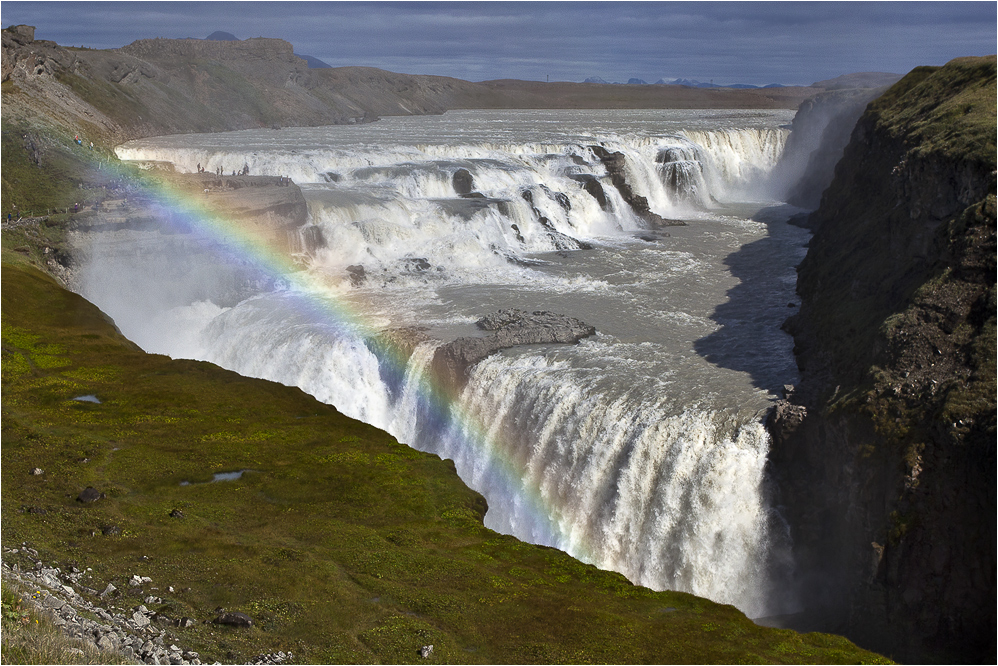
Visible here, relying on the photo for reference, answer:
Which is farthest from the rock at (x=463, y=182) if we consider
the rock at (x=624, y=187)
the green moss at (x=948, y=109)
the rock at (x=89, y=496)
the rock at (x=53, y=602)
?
the rock at (x=53, y=602)

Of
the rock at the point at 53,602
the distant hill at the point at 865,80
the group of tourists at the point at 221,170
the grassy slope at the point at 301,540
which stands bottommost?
the grassy slope at the point at 301,540

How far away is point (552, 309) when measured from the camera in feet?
135

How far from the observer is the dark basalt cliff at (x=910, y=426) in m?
22.0

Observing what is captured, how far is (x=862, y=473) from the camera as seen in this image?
81.0 feet

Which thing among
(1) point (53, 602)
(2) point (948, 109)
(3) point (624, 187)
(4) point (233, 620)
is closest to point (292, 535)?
(4) point (233, 620)

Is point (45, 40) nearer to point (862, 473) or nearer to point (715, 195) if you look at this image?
point (715, 195)

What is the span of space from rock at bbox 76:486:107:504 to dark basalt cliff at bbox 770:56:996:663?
19.3 meters

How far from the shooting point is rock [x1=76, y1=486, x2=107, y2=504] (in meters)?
22.2

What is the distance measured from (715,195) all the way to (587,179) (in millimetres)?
18362

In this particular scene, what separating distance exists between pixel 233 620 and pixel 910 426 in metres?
18.1

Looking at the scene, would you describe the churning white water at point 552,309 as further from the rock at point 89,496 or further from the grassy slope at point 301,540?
the rock at point 89,496

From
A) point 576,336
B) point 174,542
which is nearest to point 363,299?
point 576,336

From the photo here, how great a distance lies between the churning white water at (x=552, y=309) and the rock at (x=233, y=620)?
13861mm

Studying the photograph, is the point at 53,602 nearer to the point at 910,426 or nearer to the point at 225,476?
the point at 225,476
